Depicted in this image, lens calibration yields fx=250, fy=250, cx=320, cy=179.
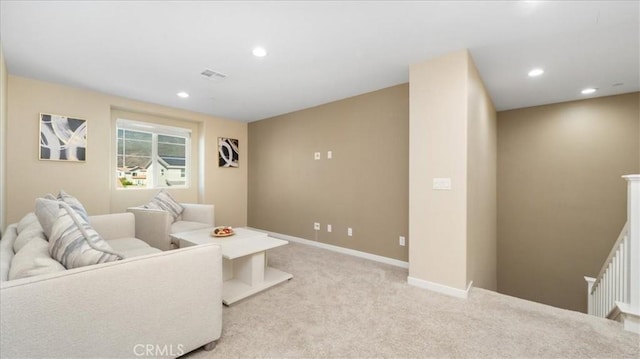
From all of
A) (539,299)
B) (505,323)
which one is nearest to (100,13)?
(505,323)

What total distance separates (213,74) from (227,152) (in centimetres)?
237

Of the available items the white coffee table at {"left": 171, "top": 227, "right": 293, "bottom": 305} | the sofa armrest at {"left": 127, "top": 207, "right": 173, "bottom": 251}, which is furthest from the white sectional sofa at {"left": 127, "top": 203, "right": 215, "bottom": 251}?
the white coffee table at {"left": 171, "top": 227, "right": 293, "bottom": 305}

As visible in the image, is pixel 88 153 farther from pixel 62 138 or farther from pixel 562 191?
pixel 562 191

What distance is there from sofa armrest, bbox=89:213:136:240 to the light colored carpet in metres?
1.81

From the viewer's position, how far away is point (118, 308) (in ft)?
4.21

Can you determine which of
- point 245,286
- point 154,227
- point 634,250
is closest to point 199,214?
point 154,227

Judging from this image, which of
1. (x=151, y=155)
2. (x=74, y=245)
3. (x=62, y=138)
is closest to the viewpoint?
(x=74, y=245)

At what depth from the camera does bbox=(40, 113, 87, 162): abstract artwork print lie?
10.6 ft

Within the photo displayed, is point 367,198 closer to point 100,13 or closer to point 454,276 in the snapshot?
point 454,276

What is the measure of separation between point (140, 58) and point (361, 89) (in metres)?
2.64

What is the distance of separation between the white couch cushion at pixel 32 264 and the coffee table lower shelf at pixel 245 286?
4.15ft

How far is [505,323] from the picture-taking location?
1967 mm

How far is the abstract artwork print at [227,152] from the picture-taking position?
510 cm

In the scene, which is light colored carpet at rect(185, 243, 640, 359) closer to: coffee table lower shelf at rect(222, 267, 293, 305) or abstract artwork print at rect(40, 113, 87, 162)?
coffee table lower shelf at rect(222, 267, 293, 305)
